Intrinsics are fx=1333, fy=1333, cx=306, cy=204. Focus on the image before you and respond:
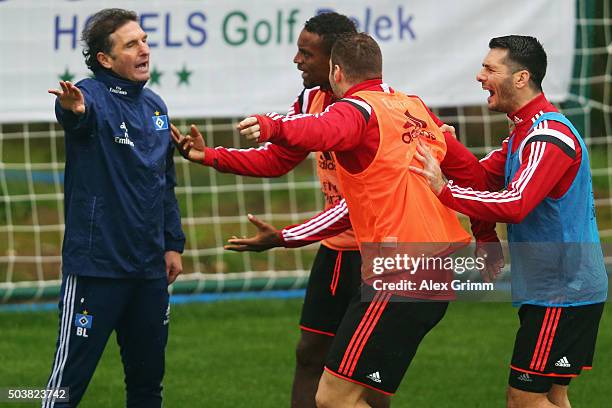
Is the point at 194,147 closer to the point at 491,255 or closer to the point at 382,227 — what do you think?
the point at 382,227

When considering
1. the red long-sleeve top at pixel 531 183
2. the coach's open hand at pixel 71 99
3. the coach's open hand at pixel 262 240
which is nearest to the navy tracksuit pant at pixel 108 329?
the coach's open hand at pixel 262 240

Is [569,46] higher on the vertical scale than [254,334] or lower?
higher

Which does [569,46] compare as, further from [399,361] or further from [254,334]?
[399,361]

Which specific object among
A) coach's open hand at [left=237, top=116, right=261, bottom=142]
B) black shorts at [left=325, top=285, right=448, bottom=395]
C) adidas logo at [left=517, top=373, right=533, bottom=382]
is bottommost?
adidas logo at [left=517, top=373, right=533, bottom=382]

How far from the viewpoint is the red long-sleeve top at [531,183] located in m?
5.46

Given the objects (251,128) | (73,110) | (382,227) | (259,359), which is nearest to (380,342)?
(382,227)

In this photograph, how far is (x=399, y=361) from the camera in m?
5.63

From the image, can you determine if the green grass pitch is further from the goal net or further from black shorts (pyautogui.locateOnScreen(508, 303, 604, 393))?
black shorts (pyautogui.locateOnScreen(508, 303, 604, 393))

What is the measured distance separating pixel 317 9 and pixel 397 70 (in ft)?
2.52

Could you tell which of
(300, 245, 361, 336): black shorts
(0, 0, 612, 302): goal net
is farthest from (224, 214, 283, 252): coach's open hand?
(0, 0, 612, 302): goal net

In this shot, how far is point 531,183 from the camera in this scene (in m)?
5.47

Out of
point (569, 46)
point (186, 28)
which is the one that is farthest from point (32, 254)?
point (569, 46)

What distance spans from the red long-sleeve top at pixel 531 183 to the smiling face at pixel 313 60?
1226 millimetres

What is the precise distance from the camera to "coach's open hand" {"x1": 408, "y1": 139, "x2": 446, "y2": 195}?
5492mm
